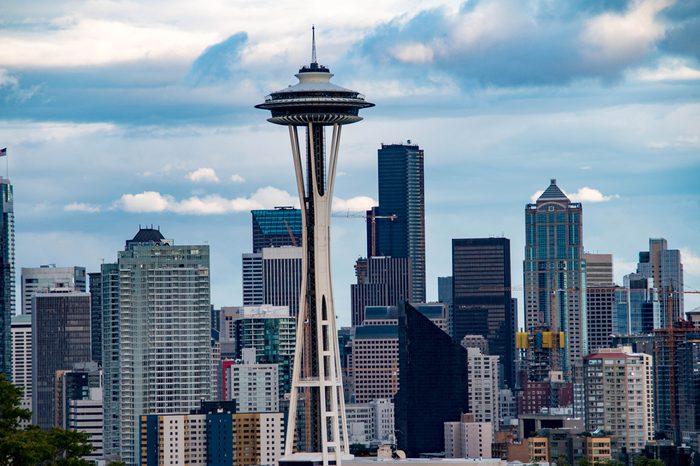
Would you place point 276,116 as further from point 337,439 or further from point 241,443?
point 241,443

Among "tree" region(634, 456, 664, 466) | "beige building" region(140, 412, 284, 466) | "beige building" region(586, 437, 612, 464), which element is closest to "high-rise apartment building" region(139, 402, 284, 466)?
"beige building" region(140, 412, 284, 466)

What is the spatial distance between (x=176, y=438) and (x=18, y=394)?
435 feet

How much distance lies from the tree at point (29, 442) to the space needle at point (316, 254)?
71063 millimetres

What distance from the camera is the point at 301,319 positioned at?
470 ft

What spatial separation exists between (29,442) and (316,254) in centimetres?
7735

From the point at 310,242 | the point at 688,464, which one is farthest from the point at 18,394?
the point at 688,464

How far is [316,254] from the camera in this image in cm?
14112

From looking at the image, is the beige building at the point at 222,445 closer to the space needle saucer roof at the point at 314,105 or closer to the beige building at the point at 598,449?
the beige building at the point at 598,449

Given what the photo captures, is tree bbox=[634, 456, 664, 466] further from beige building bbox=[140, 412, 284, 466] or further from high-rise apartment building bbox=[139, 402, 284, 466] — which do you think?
high-rise apartment building bbox=[139, 402, 284, 466]

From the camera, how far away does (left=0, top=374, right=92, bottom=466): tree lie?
210ft

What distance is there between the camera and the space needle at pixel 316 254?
462 ft

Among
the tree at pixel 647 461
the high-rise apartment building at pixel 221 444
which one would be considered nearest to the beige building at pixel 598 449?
the tree at pixel 647 461

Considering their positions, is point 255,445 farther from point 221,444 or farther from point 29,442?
point 29,442

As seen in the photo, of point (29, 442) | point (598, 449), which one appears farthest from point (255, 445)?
point (29, 442)
